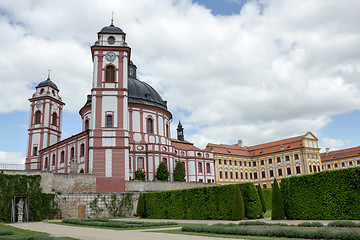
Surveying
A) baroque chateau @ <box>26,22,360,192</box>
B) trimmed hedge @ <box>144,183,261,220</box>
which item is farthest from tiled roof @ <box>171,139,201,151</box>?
trimmed hedge @ <box>144,183,261,220</box>

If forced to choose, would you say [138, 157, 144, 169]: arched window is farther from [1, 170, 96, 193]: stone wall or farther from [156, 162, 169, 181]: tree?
[1, 170, 96, 193]: stone wall

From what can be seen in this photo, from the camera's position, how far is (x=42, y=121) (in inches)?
2124

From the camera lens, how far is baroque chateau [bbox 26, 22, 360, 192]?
3684cm

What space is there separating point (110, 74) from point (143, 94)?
32.3 ft

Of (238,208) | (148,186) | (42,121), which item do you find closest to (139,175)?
(148,186)

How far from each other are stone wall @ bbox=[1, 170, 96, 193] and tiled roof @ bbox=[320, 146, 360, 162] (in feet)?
230

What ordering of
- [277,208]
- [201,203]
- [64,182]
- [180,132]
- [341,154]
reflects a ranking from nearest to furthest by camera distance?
[277,208] < [201,203] < [64,182] < [180,132] < [341,154]

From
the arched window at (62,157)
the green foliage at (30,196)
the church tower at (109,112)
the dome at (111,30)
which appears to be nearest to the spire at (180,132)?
the arched window at (62,157)

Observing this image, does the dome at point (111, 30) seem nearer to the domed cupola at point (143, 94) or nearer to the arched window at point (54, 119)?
the domed cupola at point (143, 94)

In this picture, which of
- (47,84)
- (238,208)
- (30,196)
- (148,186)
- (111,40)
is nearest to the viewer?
(238,208)

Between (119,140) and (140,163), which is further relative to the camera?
(140,163)

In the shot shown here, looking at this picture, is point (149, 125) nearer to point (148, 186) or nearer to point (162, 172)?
point (162, 172)

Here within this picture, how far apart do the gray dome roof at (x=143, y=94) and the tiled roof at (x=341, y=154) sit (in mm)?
54570

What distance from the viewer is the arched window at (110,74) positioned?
40094 millimetres
